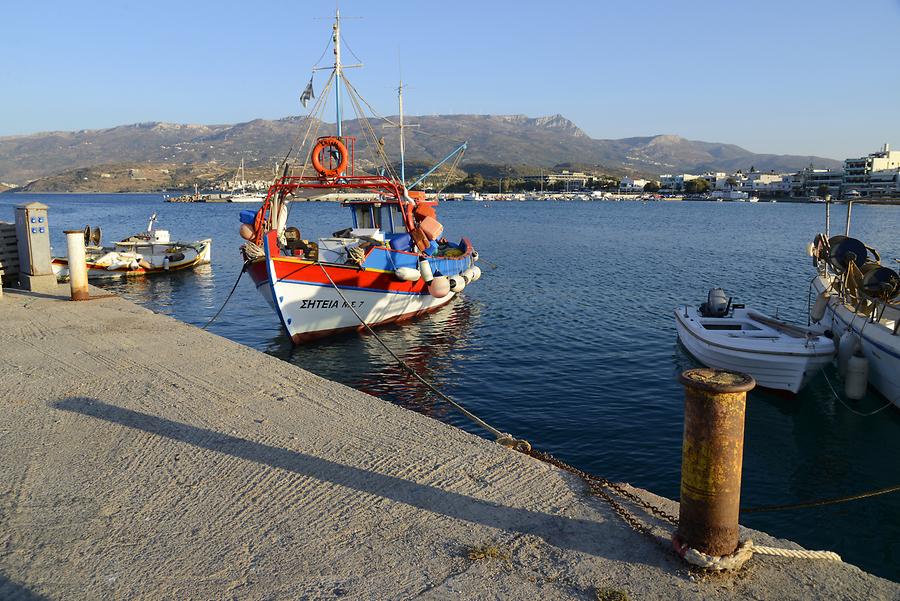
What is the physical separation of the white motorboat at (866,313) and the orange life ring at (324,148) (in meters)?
11.8

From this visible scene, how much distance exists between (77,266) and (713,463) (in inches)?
551

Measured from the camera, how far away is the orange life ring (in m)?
17.1

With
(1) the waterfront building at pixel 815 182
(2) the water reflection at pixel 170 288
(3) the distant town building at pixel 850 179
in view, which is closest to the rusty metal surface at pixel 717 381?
(2) the water reflection at pixel 170 288

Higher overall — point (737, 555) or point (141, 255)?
point (737, 555)

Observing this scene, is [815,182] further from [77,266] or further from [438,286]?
[77,266]

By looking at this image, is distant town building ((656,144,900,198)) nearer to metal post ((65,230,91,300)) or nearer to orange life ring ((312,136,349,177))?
orange life ring ((312,136,349,177))

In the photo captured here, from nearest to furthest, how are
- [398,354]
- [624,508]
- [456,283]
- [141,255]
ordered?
[624,508] < [398,354] < [456,283] < [141,255]

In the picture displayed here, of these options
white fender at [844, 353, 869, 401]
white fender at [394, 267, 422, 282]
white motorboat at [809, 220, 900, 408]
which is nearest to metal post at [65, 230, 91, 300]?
white fender at [394, 267, 422, 282]

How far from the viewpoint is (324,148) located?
1773 cm

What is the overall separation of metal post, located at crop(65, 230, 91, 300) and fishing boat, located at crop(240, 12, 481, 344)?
354 cm

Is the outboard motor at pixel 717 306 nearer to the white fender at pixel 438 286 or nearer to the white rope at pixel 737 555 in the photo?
the white fender at pixel 438 286

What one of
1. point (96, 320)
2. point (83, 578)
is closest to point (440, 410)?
point (96, 320)

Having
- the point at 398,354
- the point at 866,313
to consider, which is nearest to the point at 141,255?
the point at 398,354

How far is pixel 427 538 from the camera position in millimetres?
4852
